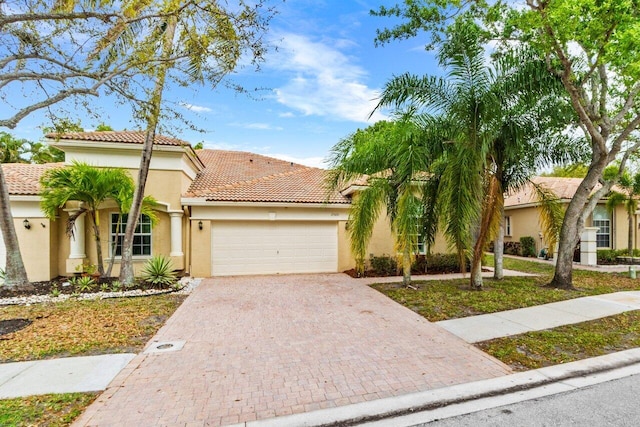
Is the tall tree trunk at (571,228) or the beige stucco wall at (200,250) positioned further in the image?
the beige stucco wall at (200,250)

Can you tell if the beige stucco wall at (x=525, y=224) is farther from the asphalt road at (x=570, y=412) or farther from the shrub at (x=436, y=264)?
the asphalt road at (x=570, y=412)

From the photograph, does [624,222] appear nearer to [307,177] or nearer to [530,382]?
[307,177]

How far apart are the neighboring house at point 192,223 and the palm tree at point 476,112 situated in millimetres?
5117

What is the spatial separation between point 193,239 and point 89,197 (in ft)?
11.8

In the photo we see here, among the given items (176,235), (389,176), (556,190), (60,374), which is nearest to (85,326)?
(60,374)

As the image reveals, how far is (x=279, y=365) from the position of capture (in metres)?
4.89

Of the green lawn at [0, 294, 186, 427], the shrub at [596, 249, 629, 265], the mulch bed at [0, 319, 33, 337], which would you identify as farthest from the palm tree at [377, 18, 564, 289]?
the shrub at [596, 249, 629, 265]

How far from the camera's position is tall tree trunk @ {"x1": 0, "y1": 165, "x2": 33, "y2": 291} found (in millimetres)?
9539

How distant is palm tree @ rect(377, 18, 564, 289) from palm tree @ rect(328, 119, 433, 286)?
2.94 ft

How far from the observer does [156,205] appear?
39.6ft

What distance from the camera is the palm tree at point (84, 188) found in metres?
10.0

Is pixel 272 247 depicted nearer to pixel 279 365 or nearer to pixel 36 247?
pixel 279 365

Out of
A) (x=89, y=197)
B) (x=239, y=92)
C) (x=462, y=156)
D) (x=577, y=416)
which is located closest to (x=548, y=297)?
(x=462, y=156)

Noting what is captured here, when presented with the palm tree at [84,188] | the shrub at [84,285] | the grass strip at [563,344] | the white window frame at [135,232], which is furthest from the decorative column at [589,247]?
the shrub at [84,285]
